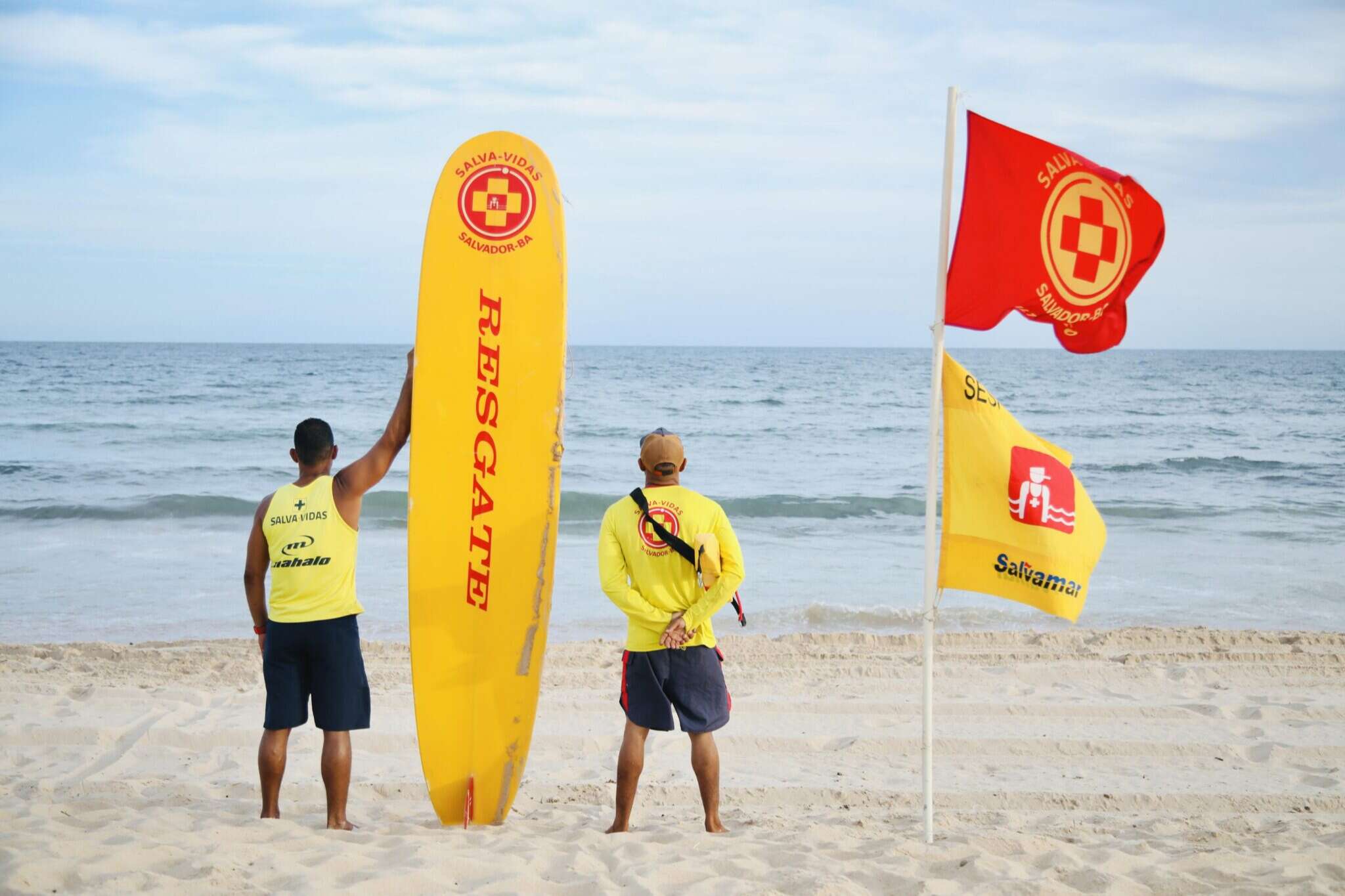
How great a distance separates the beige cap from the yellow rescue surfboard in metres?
0.42

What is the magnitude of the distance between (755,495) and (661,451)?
36.5 ft

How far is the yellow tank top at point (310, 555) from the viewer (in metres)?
3.52

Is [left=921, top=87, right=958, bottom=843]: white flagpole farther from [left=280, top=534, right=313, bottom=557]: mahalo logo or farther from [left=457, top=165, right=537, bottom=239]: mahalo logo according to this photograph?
[left=280, top=534, right=313, bottom=557]: mahalo logo

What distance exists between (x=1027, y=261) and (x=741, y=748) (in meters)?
2.75

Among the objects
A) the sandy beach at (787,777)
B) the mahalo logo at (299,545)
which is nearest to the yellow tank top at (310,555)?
the mahalo logo at (299,545)

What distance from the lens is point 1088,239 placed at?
3418 millimetres

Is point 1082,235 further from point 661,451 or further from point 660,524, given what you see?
point 660,524

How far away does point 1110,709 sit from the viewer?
212 inches

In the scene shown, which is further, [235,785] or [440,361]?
[235,785]

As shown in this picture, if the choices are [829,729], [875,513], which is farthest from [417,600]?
[875,513]

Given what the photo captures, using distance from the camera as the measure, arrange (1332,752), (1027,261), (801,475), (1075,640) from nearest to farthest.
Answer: (1027,261) → (1332,752) → (1075,640) → (801,475)

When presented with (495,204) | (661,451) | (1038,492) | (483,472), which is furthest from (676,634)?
(495,204)

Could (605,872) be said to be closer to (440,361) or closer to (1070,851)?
(1070,851)

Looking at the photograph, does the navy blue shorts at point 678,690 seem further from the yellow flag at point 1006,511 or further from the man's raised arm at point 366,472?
the man's raised arm at point 366,472
